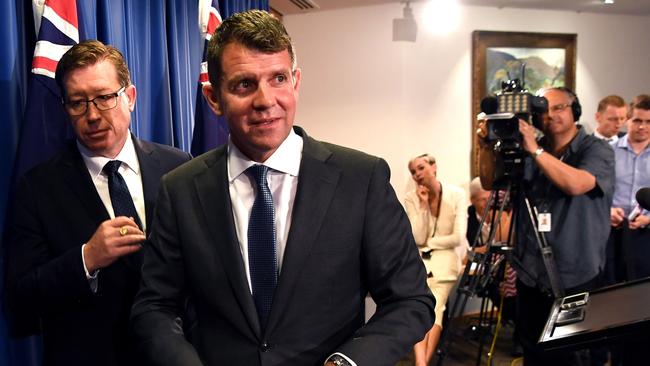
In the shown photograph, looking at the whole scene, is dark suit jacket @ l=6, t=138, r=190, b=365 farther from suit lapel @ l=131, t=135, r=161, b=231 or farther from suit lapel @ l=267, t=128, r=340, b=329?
suit lapel @ l=267, t=128, r=340, b=329

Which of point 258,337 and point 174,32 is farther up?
point 174,32

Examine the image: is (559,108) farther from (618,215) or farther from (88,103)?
(88,103)

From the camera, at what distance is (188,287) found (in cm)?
122

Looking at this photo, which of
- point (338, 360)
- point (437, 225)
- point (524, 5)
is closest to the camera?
point (338, 360)

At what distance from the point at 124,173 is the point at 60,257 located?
0.96 feet

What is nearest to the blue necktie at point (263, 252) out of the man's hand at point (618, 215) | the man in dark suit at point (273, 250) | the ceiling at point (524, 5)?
the man in dark suit at point (273, 250)

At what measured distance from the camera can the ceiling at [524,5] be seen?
16.5 ft

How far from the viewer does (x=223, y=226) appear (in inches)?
46.2

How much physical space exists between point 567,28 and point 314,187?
5.61 metres

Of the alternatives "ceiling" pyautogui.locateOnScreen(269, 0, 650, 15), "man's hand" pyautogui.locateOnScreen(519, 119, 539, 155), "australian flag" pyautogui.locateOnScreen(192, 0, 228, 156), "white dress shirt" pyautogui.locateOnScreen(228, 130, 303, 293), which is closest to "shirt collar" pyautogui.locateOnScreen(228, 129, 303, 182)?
"white dress shirt" pyautogui.locateOnScreen(228, 130, 303, 293)

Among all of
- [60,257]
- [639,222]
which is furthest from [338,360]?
[639,222]

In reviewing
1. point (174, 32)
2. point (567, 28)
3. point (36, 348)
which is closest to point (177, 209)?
point (36, 348)

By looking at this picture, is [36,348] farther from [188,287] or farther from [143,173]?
[188,287]

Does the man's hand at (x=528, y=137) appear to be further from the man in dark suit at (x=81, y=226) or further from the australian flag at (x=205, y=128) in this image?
the man in dark suit at (x=81, y=226)
